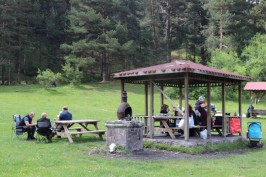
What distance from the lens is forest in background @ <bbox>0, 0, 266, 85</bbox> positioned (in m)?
40.6

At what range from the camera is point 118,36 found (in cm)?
4369

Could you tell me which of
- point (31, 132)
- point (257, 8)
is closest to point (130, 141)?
point (31, 132)

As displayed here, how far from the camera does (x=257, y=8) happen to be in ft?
144

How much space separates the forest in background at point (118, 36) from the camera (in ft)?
133

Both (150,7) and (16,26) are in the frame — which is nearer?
(16,26)

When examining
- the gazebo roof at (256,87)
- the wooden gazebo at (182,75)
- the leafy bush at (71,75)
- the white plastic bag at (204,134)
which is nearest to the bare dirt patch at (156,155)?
the wooden gazebo at (182,75)

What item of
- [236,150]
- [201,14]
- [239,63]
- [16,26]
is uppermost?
[201,14]

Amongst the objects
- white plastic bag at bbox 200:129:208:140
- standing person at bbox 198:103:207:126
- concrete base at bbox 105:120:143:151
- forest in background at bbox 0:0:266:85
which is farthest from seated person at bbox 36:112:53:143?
forest in background at bbox 0:0:266:85

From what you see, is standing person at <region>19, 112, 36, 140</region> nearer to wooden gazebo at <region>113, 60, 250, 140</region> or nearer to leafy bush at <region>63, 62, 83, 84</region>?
wooden gazebo at <region>113, 60, 250, 140</region>

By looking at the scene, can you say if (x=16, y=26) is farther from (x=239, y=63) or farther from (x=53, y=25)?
(x=239, y=63)

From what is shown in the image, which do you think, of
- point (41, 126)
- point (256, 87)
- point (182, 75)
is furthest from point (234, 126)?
point (256, 87)

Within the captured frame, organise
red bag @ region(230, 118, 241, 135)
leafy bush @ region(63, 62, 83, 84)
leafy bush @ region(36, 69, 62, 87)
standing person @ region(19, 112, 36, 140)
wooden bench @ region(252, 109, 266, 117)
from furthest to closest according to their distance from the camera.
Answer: leafy bush @ region(63, 62, 83, 84) < leafy bush @ region(36, 69, 62, 87) < wooden bench @ region(252, 109, 266, 117) < red bag @ region(230, 118, 241, 135) < standing person @ region(19, 112, 36, 140)

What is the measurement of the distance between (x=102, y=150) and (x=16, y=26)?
38176mm

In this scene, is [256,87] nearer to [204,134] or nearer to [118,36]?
[204,134]
